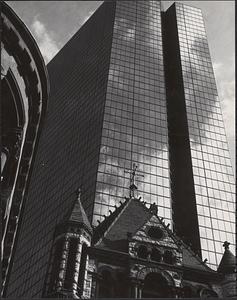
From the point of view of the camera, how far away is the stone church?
1299 inches

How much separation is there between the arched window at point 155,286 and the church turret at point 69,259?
15.5ft

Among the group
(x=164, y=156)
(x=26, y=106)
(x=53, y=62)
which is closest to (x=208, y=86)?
(x=164, y=156)

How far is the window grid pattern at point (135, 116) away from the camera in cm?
7338

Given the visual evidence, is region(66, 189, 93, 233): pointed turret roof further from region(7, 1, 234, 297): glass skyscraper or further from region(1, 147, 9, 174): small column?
region(7, 1, 234, 297): glass skyscraper

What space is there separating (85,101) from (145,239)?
5927 cm

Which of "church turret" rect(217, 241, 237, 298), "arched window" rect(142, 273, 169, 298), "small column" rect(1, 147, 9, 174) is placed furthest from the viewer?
"church turret" rect(217, 241, 237, 298)

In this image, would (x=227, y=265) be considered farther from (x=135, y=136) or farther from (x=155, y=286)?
(x=135, y=136)

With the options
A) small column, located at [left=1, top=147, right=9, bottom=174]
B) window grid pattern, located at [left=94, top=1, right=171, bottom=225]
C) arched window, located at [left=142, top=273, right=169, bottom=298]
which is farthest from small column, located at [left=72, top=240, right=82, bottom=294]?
window grid pattern, located at [left=94, top=1, right=171, bottom=225]

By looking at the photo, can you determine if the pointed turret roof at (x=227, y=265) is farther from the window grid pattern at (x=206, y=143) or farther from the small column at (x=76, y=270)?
the window grid pattern at (x=206, y=143)

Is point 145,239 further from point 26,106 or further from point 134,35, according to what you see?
point 134,35

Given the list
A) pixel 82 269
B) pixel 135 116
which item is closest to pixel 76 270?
pixel 82 269

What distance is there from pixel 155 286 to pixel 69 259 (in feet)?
22.0

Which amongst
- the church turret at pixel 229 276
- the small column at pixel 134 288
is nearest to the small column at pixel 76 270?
the small column at pixel 134 288

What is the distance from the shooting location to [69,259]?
34.0 m
